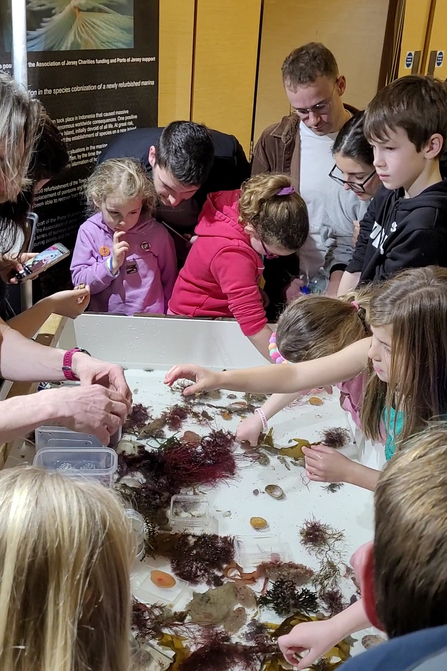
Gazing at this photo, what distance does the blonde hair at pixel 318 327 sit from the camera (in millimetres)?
1496

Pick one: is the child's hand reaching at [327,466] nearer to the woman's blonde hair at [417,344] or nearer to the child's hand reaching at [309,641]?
the woman's blonde hair at [417,344]

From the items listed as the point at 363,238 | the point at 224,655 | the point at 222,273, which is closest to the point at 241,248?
the point at 222,273

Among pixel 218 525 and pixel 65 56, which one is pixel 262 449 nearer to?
pixel 218 525

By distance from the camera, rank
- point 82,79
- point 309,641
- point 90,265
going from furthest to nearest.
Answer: point 82,79, point 90,265, point 309,641

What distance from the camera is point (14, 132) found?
128cm

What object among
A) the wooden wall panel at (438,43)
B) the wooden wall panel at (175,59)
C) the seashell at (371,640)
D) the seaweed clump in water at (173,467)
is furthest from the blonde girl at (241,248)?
the wooden wall panel at (438,43)

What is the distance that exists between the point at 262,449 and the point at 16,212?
0.84 m

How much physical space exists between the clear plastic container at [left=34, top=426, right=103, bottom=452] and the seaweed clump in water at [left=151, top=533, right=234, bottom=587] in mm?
248

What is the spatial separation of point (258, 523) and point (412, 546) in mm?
711

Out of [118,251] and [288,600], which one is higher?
[118,251]

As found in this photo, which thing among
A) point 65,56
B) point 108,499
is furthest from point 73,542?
point 65,56

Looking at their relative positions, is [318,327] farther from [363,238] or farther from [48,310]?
[48,310]

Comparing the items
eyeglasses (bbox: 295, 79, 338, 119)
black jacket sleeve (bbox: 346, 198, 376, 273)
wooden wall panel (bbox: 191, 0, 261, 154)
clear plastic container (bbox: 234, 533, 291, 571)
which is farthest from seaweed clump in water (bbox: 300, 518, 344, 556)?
wooden wall panel (bbox: 191, 0, 261, 154)

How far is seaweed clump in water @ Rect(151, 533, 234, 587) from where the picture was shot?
1.22 meters
